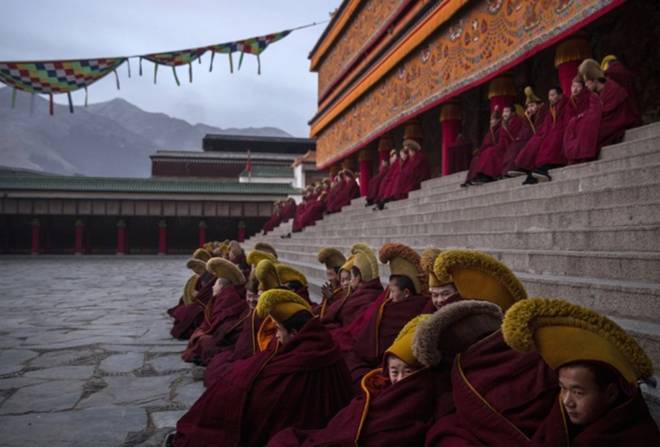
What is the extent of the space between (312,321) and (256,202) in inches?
819

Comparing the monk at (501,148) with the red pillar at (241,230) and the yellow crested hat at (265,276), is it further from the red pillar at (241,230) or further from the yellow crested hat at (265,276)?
the red pillar at (241,230)

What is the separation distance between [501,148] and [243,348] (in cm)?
477

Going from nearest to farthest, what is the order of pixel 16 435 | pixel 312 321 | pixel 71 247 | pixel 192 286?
pixel 312 321 < pixel 16 435 < pixel 192 286 < pixel 71 247

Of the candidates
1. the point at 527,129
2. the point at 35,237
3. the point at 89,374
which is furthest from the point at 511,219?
the point at 35,237

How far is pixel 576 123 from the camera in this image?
16.6ft

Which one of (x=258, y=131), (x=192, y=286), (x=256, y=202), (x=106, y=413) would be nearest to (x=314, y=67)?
(x=256, y=202)

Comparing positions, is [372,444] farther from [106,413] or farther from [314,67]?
[314,67]

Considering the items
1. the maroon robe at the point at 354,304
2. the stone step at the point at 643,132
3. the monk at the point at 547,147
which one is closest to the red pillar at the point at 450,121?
the monk at the point at 547,147

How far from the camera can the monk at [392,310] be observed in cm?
291

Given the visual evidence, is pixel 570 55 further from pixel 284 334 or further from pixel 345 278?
pixel 284 334

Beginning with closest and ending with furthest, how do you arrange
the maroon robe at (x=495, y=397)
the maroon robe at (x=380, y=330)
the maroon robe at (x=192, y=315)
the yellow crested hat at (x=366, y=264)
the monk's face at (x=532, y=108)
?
the maroon robe at (x=495, y=397), the maroon robe at (x=380, y=330), the yellow crested hat at (x=366, y=264), the maroon robe at (x=192, y=315), the monk's face at (x=532, y=108)

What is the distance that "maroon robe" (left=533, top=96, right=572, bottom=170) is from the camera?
5.32 m

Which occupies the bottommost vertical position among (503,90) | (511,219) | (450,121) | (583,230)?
(583,230)

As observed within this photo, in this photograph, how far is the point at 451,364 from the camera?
1.85 metres
